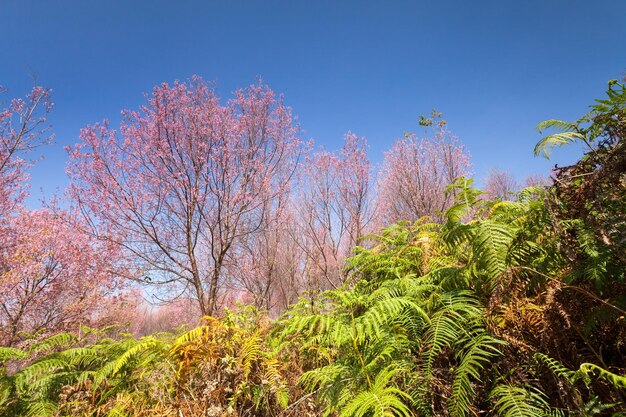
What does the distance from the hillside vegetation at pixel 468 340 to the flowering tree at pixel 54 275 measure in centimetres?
747

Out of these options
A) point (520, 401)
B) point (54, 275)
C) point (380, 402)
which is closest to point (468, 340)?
point (520, 401)

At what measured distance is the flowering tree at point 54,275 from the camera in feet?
26.7

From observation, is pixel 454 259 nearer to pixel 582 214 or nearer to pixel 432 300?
pixel 432 300

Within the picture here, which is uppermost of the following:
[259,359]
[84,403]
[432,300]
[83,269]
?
[83,269]

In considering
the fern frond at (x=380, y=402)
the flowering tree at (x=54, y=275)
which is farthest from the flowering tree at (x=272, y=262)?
the fern frond at (x=380, y=402)

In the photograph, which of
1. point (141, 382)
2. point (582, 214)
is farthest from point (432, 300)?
point (141, 382)

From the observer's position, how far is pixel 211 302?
7.28 meters

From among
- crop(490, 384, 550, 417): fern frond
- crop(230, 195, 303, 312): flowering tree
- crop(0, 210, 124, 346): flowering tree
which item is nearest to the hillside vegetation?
crop(490, 384, 550, 417): fern frond

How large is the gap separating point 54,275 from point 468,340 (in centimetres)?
1147

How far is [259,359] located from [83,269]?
989cm

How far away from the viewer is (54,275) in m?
8.99

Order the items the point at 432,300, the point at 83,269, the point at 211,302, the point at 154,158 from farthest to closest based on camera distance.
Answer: the point at 83,269
the point at 154,158
the point at 211,302
the point at 432,300

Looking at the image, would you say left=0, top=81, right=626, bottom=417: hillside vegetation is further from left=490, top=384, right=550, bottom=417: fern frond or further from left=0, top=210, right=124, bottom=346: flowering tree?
left=0, top=210, right=124, bottom=346: flowering tree

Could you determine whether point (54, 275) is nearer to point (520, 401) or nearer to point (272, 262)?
point (272, 262)
